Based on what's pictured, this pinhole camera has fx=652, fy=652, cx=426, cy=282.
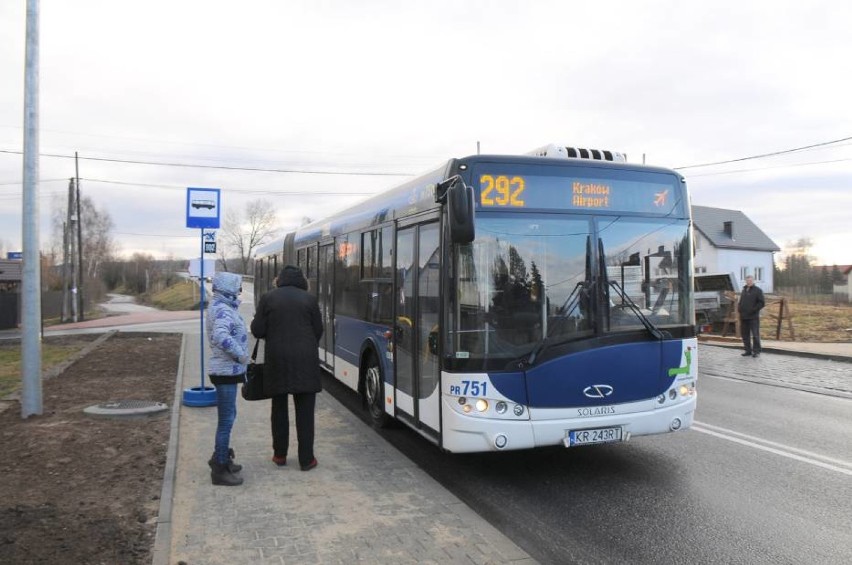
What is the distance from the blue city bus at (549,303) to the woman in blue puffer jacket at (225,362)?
5.35 ft

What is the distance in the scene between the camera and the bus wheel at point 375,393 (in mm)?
7443

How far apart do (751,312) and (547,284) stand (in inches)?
460

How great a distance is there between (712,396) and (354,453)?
6060 mm

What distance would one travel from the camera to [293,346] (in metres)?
5.70

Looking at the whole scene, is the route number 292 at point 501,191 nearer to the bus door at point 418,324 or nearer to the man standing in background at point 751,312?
the bus door at point 418,324

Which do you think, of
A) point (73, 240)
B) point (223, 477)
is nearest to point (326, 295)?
point (223, 477)

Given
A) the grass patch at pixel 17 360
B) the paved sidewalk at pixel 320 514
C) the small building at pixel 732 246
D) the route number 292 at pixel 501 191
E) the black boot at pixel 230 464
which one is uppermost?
the small building at pixel 732 246

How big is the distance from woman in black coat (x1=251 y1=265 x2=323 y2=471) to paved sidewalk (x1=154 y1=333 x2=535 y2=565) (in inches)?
21.2

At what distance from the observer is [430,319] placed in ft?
18.8

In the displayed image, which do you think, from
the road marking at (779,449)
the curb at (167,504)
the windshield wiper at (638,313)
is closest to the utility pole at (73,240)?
the curb at (167,504)

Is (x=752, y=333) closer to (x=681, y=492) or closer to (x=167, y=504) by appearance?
(x=681, y=492)

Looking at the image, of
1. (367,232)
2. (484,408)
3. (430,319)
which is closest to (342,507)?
(484,408)

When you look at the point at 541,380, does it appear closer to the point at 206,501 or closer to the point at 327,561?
the point at 327,561

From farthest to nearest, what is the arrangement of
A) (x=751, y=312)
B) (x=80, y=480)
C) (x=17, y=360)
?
(x=751, y=312)
(x=17, y=360)
(x=80, y=480)
